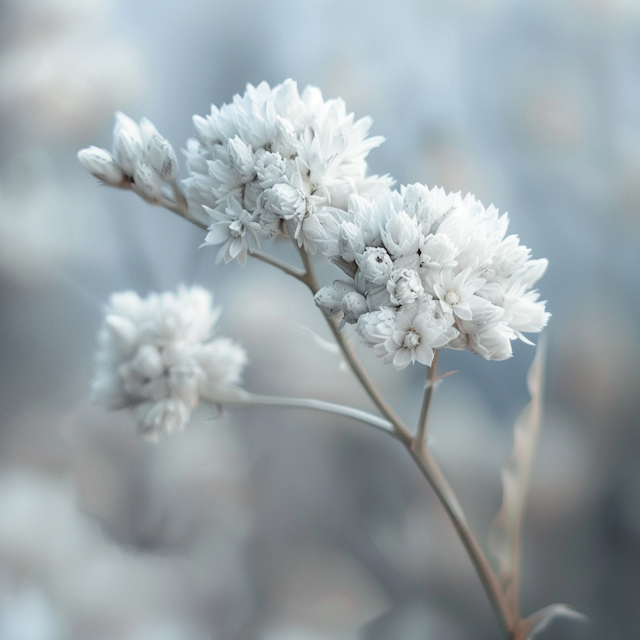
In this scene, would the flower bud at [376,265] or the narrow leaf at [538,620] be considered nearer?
the flower bud at [376,265]

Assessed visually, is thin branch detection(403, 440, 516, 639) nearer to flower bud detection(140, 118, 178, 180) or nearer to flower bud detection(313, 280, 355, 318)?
flower bud detection(313, 280, 355, 318)

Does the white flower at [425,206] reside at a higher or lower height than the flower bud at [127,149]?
lower

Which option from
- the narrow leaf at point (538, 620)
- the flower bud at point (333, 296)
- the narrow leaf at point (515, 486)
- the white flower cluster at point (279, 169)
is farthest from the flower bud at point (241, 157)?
the narrow leaf at point (538, 620)

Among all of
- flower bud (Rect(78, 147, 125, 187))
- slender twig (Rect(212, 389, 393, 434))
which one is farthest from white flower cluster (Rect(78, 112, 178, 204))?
slender twig (Rect(212, 389, 393, 434))

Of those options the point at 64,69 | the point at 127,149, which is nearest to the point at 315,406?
the point at 127,149

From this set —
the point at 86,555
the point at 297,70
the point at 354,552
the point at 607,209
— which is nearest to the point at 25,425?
the point at 86,555

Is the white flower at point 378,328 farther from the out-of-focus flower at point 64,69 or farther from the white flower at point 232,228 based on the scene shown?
the out-of-focus flower at point 64,69

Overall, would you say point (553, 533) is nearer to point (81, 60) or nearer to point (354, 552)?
point (354, 552)
